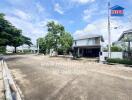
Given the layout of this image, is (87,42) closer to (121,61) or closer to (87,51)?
(87,51)

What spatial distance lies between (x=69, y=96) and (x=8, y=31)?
37.6 meters

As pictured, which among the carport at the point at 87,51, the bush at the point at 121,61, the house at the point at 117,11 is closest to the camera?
the bush at the point at 121,61

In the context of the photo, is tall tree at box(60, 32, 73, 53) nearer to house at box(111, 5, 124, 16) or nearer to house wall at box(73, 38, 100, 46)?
house wall at box(73, 38, 100, 46)

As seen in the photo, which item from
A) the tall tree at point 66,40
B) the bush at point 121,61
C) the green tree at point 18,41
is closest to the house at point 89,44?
the tall tree at point 66,40

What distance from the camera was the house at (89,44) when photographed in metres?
44.7

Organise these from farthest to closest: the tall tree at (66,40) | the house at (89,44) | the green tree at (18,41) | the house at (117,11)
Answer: the green tree at (18,41) → the tall tree at (66,40) → the house at (89,44) → the house at (117,11)

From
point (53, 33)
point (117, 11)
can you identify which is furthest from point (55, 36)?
point (117, 11)

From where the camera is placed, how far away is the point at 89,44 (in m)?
46.7

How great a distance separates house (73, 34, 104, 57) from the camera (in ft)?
147

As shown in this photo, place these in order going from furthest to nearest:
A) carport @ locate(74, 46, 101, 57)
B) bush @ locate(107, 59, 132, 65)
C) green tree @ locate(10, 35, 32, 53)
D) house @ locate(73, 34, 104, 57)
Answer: green tree @ locate(10, 35, 32, 53) < carport @ locate(74, 46, 101, 57) < house @ locate(73, 34, 104, 57) < bush @ locate(107, 59, 132, 65)

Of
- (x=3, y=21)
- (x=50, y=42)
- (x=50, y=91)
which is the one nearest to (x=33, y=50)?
(x=50, y=42)

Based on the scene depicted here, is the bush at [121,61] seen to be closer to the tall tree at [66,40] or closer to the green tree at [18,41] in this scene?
the tall tree at [66,40]

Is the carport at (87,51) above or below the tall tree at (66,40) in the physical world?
below

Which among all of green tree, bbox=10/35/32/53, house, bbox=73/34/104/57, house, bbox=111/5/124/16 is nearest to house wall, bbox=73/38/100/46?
house, bbox=73/34/104/57
